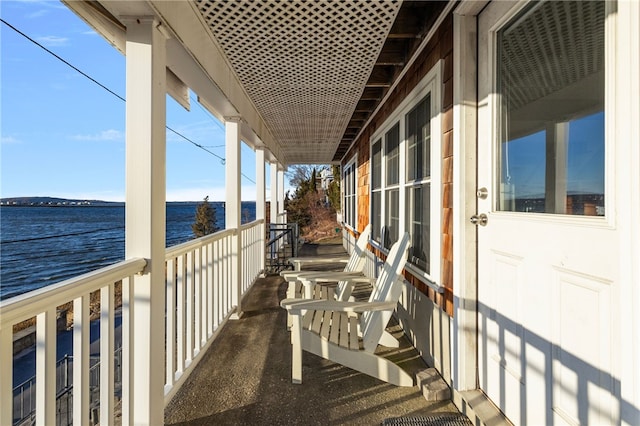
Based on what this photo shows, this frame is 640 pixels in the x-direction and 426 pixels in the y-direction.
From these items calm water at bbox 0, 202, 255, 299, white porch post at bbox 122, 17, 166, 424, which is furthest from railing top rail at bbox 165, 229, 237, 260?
calm water at bbox 0, 202, 255, 299

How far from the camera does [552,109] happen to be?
57.3 inches

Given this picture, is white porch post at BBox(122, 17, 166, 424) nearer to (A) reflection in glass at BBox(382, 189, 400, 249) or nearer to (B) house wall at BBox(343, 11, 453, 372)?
(B) house wall at BBox(343, 11, 453, 372)

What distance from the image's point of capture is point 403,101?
3180 mm

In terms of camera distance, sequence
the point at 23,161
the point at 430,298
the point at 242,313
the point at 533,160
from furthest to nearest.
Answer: the point at 23,161, the point at 242,313, the point at 430,298, the point at 533,160

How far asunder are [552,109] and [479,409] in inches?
61.6

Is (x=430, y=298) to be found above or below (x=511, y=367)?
above

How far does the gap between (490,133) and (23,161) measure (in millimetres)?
20090

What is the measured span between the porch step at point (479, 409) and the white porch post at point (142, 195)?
1702 millimetres

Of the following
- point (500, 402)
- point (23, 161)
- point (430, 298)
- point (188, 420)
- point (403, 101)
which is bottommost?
point (188, 420)

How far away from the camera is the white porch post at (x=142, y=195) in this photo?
1.67 meters

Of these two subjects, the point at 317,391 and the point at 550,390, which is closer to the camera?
the point at 550,390

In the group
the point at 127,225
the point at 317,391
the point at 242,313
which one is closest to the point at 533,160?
the point at 317,391

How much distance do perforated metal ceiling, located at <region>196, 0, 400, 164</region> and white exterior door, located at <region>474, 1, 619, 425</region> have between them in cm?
74

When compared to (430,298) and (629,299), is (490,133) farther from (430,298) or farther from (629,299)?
(430,298)
